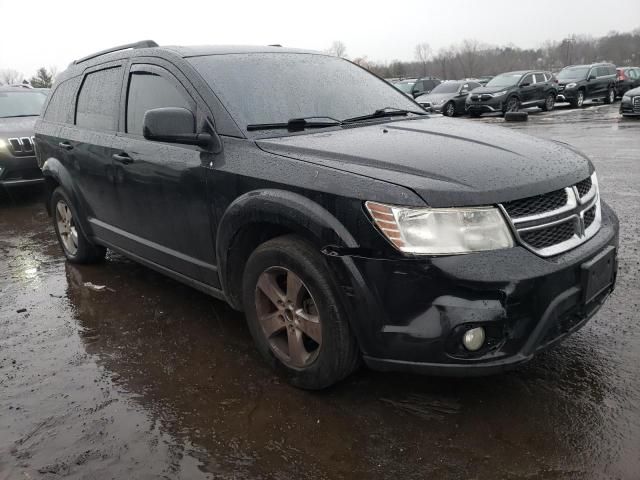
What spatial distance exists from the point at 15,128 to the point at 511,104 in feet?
57.4

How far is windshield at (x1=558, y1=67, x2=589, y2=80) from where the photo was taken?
23953 mm

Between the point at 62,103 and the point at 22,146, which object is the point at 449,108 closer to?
the point at 22,146

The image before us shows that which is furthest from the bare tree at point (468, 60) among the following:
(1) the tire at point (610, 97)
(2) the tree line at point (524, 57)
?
(1) the tire at point (610, 97)

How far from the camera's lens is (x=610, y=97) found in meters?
24.6

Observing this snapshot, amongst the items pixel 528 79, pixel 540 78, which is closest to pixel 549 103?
pixel 540 78

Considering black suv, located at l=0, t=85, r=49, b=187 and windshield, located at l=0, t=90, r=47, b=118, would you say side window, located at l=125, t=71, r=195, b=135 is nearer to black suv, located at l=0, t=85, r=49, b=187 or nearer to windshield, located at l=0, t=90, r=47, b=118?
black suv, located at l=0, t=85, r=49, b=187

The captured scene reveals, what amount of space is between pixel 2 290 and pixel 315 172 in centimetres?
362

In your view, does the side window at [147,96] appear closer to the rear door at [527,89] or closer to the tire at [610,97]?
the rear door at [527,89]

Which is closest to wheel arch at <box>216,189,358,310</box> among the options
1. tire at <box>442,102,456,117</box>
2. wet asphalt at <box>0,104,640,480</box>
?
wet asphalt at <box>0,104,640,480</box>

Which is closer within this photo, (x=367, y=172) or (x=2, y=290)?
(x=367, y=172)

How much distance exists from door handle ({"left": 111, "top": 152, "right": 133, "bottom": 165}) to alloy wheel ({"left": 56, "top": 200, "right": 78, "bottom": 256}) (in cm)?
144

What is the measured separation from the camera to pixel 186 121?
3121 mm

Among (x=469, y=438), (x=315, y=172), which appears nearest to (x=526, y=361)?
(x=469, y=438)

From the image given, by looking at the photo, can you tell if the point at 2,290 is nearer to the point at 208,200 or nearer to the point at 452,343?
the point at 208,200
